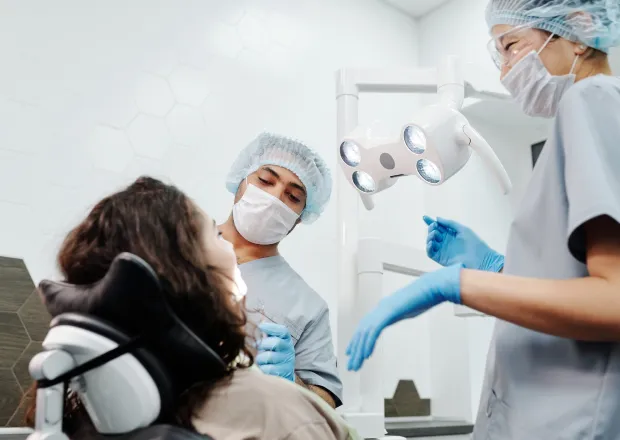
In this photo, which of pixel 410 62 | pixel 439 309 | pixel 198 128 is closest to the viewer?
pixel 198 128

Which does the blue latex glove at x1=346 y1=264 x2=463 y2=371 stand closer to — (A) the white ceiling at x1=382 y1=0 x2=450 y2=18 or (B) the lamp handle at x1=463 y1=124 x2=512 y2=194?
(B) the lamp handle at x1=463 y1=124 x2=512 y2=194

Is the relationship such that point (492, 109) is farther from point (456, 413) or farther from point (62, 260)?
point (62, 260)

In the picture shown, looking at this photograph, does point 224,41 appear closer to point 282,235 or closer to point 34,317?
point 282,235

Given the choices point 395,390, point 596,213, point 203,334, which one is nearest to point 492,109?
point 395,390

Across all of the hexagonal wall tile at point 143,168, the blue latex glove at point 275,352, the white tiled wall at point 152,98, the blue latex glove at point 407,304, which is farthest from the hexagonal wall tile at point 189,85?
the blue latex glove at point 407,304

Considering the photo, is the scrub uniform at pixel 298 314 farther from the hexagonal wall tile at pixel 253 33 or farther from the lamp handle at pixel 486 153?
the hexagonal wall tile at pixel 253 33

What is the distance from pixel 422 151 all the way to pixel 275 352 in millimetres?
611

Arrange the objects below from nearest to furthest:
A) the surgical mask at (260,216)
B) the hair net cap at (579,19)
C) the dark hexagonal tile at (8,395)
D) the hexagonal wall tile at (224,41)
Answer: the hair net cap at (579,19) → the dark hexagonal tile at (8,395) → the surgical mask at (260,216) → the hexagonal wall tile at (224,41)

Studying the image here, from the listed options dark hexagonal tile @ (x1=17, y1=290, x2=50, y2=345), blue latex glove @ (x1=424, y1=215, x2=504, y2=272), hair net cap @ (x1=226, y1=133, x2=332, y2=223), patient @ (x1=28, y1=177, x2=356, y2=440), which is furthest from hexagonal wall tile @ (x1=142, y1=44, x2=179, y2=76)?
patient @ (x1=28, y1=177, x2=356, y2=440)

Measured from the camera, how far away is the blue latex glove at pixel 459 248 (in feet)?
4.51

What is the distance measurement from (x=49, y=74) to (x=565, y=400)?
1753mm

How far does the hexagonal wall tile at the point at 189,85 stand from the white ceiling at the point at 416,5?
1.32 m

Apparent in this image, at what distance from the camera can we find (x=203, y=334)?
0.82m

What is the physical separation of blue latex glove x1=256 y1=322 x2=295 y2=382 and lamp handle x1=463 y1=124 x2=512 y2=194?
2.14ft
